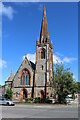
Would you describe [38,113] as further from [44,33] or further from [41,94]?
[44,33]

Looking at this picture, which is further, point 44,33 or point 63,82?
point 44,33

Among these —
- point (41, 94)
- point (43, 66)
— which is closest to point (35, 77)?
point (43, 66)

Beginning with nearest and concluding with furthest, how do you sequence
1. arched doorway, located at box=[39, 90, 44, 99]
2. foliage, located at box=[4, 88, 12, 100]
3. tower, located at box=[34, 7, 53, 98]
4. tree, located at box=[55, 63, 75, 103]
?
tree, located at box=[55, 63, 75, 103]
tower, located at box=[34, 7, 53, 98]
arched doorway, located at box=[39, 90, 44, 99]
foliage, located at box=[4, 88, 12, 100]

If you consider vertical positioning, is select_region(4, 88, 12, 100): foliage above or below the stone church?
below

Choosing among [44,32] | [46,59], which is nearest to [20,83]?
[46,59]

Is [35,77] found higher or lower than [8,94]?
higher

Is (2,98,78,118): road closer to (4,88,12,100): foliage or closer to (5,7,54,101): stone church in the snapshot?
(5,7,54,101): stone church

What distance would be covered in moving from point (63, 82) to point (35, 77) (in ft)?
43.2

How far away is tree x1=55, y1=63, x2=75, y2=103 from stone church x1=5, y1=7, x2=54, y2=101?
8.76 metres

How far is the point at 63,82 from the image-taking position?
32875 mm

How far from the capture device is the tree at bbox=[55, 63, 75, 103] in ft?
107

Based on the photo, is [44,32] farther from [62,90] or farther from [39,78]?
[62,90]

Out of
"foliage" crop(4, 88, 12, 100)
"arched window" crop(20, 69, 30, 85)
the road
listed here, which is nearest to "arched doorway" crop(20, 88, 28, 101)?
"arched window" crop(20, 69, 30, 85)

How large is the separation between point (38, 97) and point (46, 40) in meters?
17.2
